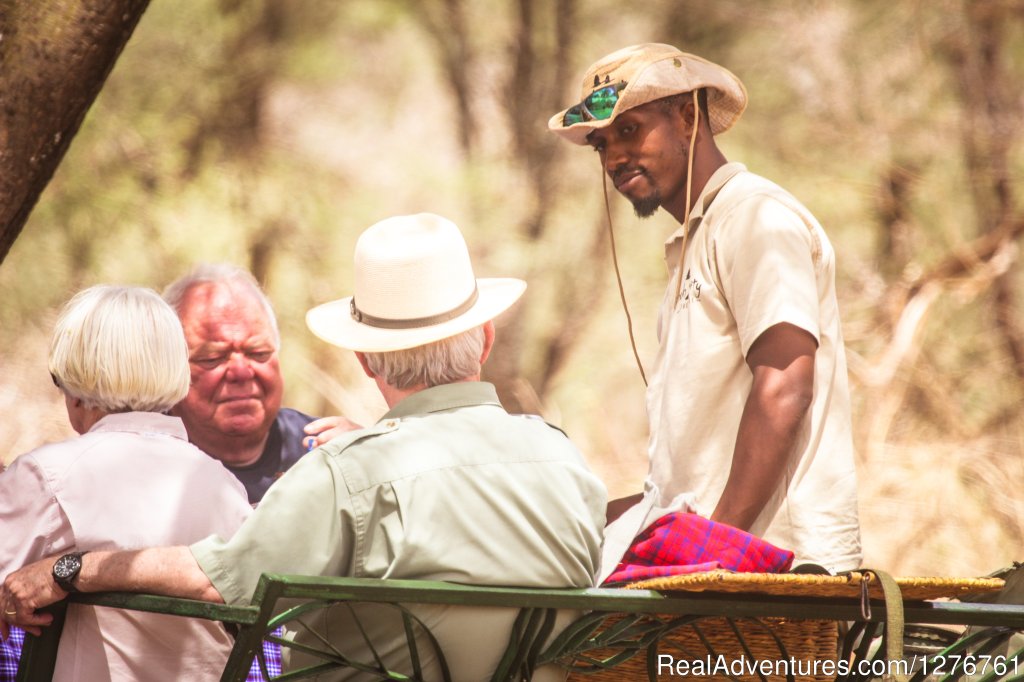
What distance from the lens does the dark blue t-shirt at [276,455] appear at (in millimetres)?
3881

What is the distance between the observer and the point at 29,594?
198 cm

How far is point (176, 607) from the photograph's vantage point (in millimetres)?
1861

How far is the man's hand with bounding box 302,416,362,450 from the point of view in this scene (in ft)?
12.0

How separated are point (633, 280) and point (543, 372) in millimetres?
562

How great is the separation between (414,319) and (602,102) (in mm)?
1015

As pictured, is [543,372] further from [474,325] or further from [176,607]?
[176,607]

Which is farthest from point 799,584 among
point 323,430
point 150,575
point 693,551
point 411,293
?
point 323,430

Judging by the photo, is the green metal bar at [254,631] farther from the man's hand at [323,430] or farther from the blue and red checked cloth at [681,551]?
the man's hand at [323,430]

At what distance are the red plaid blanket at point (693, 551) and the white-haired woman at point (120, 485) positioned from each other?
29.3 inches

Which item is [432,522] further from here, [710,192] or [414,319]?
[710,192]

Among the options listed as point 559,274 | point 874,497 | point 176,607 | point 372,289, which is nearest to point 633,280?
point 559,274

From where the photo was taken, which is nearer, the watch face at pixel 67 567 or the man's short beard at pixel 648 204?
the watch face at pixel 67 567

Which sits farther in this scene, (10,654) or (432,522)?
(10,654)

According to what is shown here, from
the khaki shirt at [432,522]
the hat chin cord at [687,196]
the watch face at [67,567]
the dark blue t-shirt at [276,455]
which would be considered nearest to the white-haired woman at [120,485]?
the watch face at [67,567]
